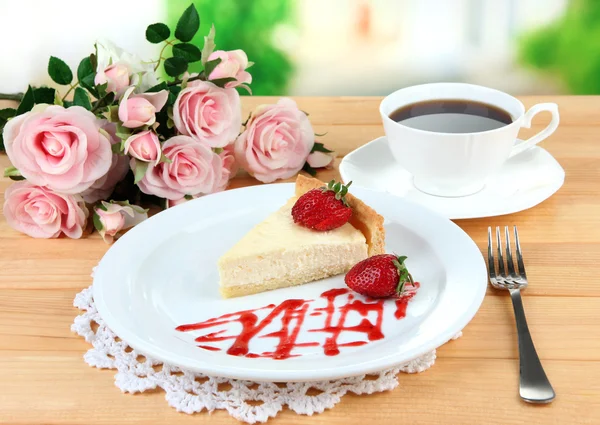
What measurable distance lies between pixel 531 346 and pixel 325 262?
379mm

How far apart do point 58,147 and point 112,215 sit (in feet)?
0.52

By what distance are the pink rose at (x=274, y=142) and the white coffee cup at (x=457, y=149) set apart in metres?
0.21

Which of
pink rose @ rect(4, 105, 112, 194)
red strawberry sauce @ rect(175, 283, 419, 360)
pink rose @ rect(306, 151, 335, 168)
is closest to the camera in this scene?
red strawberry sauce @ rect(175, 283, 419, 360)

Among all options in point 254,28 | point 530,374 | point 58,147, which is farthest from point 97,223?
point 254,28

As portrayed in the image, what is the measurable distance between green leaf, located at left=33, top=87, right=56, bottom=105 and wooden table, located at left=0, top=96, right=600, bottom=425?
0.27m

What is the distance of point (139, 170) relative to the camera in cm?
144

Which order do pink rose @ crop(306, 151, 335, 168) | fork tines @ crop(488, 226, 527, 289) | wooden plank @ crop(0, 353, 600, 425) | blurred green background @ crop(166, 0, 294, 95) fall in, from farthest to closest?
blurred green background @ crop(166, 0, 294, 95)
pink rose @ crop(306, 151, 335, 168)
fork tines @ crop(488, 226, 527, 289)
wooden plank @ crop(0, 353, 600, 425)

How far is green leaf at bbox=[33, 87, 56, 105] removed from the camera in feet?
5.10

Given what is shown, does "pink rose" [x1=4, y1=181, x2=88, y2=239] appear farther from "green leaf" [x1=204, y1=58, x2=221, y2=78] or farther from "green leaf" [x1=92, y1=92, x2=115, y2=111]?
"green leaf" [x1=204, y1=58, x2=221, y2=78]

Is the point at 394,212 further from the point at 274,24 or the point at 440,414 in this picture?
the point at 274,24

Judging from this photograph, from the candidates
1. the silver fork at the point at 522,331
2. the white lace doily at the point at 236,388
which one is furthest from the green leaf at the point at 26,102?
the silver fork at the point at 522,331

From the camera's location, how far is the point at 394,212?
1.39 meters

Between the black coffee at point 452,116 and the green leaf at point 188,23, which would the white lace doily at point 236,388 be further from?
the green leaf at point 188,23

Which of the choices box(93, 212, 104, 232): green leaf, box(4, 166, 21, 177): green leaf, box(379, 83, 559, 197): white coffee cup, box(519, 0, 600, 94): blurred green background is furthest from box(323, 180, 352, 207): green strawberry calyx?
box(519, 0, 600, 94): blurred green background
